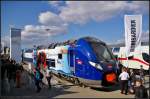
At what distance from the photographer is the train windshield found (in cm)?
2153

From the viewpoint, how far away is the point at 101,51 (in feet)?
72.0

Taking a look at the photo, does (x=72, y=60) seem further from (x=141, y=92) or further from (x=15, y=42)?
(x=15, y=42)

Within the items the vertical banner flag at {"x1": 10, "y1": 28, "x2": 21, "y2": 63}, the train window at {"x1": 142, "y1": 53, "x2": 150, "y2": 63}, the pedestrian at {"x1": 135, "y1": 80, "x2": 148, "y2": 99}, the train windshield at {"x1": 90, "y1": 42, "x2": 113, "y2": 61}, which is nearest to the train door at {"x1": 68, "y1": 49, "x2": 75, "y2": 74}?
the train windshield at {"x1": 90, "y1": 42, "x2": 113, "y2": 61}

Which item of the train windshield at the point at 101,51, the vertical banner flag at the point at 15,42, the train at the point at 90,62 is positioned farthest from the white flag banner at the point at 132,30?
the vertical banner flag at the point at 15,42

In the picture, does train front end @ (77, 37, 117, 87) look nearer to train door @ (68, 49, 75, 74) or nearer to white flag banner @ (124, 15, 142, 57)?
train door @ (68, 49, 75, 74)

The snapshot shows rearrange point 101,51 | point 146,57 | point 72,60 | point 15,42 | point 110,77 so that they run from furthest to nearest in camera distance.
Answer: point 15,42 → point 146,57 → point 72,60 → point 101,51 → point 110,77

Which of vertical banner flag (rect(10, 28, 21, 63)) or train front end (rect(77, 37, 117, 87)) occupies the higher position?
vertical banner flag (rect(10, 28, 21, 63))

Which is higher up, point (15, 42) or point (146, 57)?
point (15, 42)

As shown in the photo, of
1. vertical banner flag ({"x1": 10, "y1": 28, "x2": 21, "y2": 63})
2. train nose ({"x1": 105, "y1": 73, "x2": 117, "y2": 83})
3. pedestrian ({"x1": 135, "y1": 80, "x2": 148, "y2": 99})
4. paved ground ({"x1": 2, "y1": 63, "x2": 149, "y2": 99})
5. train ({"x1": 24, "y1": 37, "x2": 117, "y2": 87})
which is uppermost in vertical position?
vertical banner flag ({"x1": 10, "y1": 28, "x2": 21, "y2": 63})

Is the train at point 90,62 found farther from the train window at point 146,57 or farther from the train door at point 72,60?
the train window at point 146,57

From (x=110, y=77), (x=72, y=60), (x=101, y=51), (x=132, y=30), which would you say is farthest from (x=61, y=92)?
(x=132, y=30)

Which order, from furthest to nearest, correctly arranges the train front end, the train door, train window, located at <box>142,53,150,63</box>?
train window, located at <box>142,53,150,63</box>
the train door
the train front end

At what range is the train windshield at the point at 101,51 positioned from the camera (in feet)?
70.6

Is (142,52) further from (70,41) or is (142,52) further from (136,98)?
(136,98)
